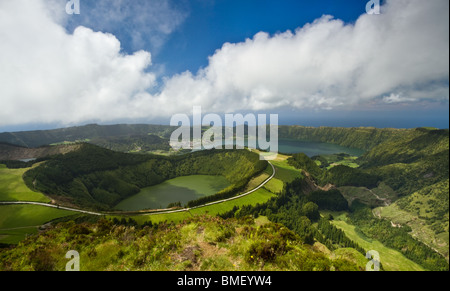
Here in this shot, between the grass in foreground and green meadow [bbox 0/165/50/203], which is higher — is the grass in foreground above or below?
below

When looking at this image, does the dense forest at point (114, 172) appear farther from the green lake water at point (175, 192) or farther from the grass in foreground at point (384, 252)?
the grass in foreground at point (384, 252)

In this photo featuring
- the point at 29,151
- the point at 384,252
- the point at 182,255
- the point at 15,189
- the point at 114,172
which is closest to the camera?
the point at 182,255

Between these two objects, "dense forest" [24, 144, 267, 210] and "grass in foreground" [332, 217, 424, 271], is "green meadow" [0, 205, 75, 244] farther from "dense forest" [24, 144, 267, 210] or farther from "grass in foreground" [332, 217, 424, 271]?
"grass in foreground" [332, 217, 424, 271]

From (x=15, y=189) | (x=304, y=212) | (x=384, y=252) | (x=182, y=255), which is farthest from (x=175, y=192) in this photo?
(x=182, y=255)

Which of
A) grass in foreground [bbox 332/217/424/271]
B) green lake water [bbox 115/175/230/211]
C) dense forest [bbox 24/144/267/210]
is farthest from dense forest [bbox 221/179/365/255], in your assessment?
green lake water [bbox 115/175/230/211]

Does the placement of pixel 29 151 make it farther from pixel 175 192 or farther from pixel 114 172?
pixel 175 192
